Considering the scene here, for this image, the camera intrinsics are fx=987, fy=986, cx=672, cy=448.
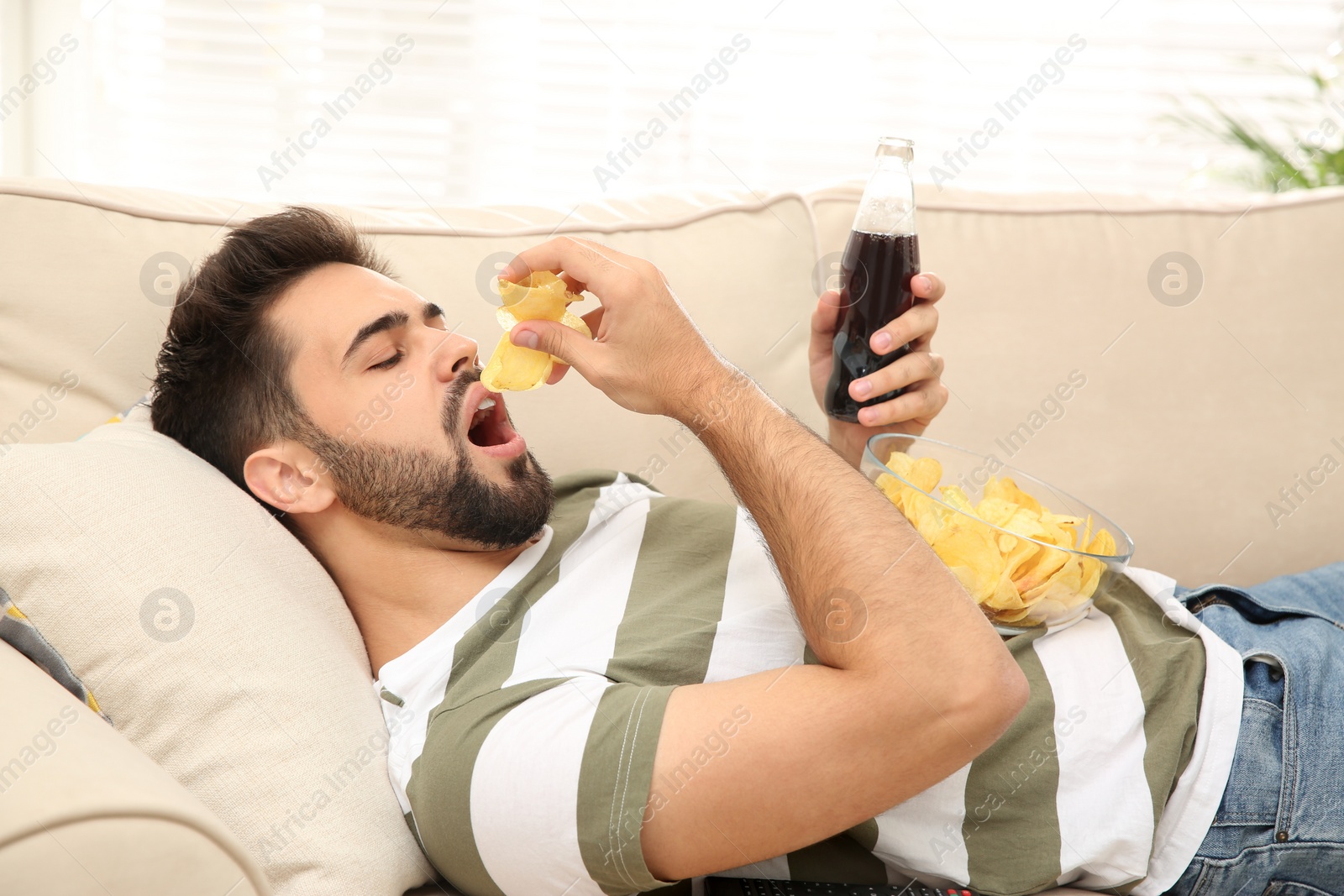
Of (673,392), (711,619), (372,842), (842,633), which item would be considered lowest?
(372,842)

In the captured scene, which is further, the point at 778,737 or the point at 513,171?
the point at 513,171

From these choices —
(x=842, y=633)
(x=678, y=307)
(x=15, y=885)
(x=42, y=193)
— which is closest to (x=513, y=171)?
(x=42, y=193)

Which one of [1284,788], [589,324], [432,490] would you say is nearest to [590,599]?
[432,490]

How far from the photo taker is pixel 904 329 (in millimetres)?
1236

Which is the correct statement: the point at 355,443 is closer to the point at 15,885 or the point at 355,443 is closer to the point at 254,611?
the point at 254,611

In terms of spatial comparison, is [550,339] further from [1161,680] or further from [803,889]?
[1161,680]

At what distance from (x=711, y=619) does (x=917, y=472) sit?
0.98 ft

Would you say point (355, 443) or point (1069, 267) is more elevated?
point (1069, 267)

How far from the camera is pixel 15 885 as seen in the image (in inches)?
19.7

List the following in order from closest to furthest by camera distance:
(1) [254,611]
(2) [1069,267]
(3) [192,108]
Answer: (1) [254,611] → (2) [1069,267] → (3) [192,108]

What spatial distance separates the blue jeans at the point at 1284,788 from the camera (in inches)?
37.1

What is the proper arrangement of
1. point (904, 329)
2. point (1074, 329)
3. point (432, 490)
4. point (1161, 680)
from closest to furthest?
point (1161, 680)
point (432, 490)
point (904, 329)
point (1074, 329)

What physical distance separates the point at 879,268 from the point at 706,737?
0.66 m

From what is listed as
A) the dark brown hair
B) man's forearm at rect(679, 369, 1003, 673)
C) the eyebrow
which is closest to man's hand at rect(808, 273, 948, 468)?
man's forearm at rect(679, 369, 1003, 673)
